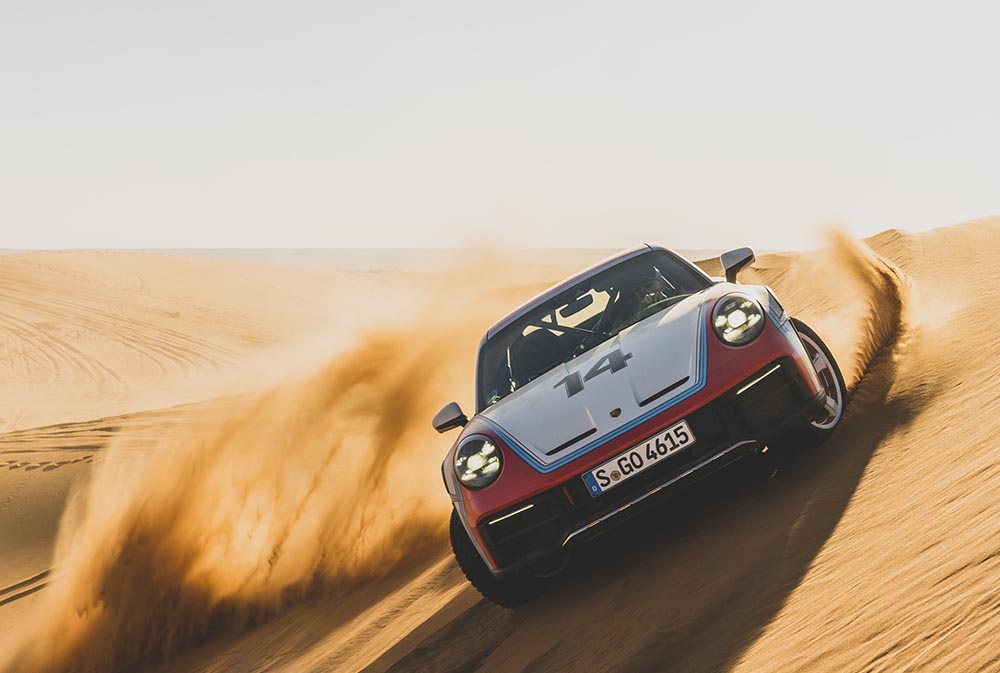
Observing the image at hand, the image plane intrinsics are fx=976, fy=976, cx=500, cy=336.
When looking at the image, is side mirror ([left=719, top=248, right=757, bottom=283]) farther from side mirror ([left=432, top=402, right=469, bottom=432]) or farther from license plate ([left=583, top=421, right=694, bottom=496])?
side mirror ([left=432, top=402, right=469, bottom=432])

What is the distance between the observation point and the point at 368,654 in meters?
5.48

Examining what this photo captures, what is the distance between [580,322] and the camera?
577cm

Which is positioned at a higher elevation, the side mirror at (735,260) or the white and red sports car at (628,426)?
the side mirror at (735,260)

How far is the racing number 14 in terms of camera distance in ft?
15.1

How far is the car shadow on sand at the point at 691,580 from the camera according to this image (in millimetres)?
3658

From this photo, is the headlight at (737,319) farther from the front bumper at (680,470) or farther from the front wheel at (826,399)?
the front wheel at (826,399)

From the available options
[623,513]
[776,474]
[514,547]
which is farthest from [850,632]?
→ [776,474]

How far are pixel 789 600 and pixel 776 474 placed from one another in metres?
1.59

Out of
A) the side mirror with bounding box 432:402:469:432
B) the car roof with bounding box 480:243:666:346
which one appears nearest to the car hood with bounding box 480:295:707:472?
the side mirror with bounding box 432:402:469:432

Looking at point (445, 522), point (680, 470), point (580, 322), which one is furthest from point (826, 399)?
point (445, 522)

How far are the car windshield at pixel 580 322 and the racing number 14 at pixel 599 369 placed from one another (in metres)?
0.45

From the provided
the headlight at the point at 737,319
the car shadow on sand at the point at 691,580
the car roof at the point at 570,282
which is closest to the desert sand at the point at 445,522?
the car shadow on sand at the point at 691,580

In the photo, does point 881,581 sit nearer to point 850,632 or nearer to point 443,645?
point 850,632

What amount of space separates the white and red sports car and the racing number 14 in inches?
0.4
